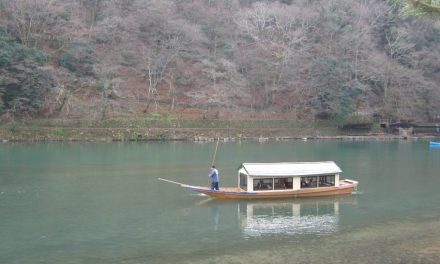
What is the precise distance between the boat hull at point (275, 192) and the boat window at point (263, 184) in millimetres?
518

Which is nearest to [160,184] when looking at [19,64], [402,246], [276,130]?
[402,246]

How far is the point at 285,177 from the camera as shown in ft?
88.2

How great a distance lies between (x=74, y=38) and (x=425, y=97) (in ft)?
Result: 166

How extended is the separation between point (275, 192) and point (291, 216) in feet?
11.1

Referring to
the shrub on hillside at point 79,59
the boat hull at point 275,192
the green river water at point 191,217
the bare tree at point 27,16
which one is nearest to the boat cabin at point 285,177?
the boat hull at point 275,192

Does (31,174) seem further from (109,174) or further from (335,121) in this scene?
(335,121)

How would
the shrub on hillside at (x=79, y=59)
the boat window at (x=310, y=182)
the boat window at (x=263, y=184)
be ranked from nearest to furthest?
1. the boat window at (x=263, y=184)
2. the boat window at (x=310, y=182)
3. the shrub on hillside at (x=79, y=59)

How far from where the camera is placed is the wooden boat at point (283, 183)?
26.3 metres

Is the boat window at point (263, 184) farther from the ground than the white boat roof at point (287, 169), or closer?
closer

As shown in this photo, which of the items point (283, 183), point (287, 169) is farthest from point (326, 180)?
point (283, 183)

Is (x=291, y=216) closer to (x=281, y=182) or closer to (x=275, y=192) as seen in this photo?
(x=275, y=192)

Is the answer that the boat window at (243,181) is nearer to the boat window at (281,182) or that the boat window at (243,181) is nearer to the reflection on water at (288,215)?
the reflection on water at (288,215)

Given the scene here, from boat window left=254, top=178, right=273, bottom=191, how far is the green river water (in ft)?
3.02

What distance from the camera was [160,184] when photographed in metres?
30.7
